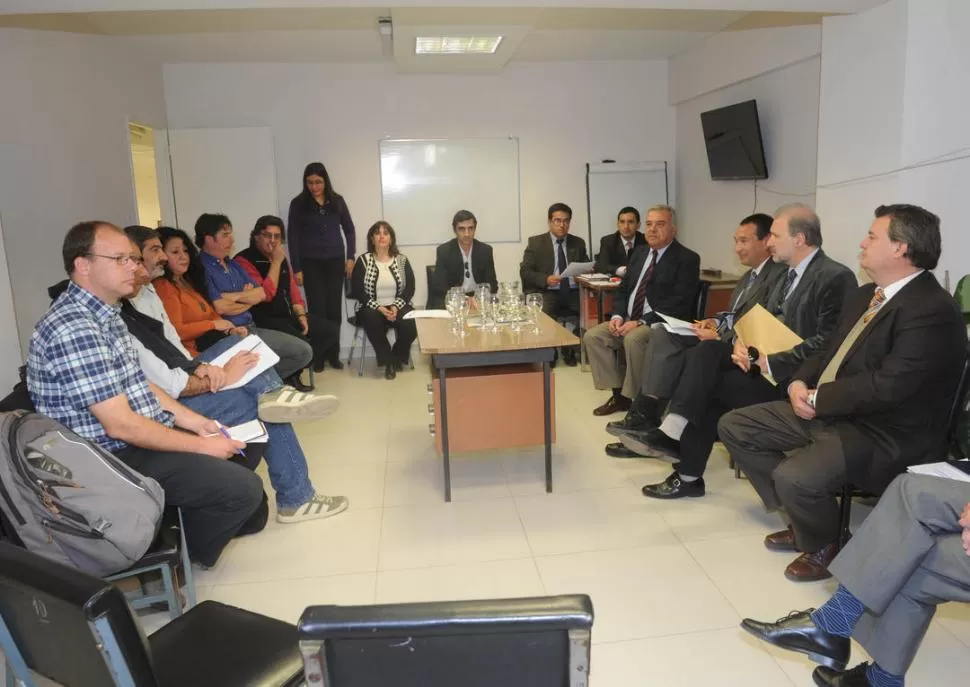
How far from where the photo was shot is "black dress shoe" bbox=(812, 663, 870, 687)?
6.48 feet

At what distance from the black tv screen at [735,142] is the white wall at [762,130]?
11 centimetres

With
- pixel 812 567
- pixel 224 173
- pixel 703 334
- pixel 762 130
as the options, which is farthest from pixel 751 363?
pixel 224 173

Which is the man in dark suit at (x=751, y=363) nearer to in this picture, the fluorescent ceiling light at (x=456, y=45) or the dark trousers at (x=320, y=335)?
the fluorescent ceiling light at (x=456, y=45)

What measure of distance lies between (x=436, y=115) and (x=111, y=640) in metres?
6.08

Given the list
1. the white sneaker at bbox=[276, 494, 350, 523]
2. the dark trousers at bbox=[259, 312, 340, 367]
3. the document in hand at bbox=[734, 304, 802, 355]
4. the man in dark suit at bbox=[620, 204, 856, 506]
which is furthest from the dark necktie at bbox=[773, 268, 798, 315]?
the dark trousers at bbox=[259, 312, 340, 367]

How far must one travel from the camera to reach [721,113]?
566 centimetres

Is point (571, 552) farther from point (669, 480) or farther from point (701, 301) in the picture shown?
point (701, 301)

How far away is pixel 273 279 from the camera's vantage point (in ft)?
17.1

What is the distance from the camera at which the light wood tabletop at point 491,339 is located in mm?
3223

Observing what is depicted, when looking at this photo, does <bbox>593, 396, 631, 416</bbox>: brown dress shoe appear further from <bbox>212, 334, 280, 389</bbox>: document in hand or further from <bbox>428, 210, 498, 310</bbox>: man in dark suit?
<bbox>212, 334, 280, 389</bbox>: document in hand

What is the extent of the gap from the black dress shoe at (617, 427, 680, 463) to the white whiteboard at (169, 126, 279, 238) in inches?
168

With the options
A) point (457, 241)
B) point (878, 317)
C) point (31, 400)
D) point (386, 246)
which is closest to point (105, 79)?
point (386, 246)

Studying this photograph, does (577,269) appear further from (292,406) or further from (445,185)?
(292,406)

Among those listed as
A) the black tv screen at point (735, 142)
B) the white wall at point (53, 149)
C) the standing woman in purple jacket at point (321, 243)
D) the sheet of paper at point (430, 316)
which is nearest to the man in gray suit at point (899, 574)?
the sheet of paper at point (430, 316)
